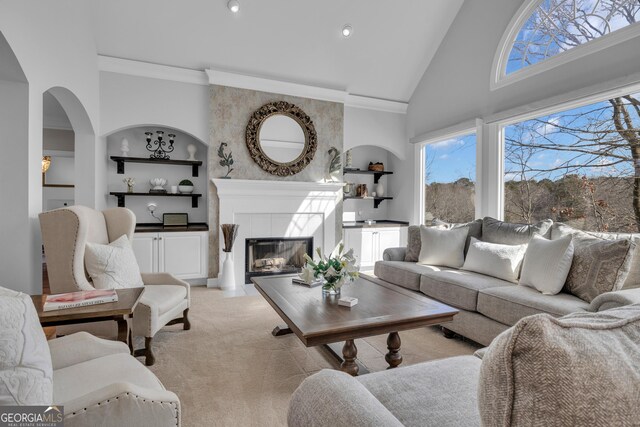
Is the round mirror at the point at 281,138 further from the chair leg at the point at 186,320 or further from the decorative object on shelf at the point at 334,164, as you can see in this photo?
the chair leg at the point at 186,320

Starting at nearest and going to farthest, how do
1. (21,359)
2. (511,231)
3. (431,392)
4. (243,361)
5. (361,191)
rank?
(21,359) → (431,392) → (243,361) → (511,231) → (361,191)

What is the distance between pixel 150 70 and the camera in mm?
4352

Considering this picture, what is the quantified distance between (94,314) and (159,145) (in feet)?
11.6

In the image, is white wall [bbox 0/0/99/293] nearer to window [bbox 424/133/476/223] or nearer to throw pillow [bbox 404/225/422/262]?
throw pillow [bbox 404/225/422/262]

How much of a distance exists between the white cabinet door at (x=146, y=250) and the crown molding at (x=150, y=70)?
6.73 ft

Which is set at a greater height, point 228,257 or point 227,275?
point 228,257

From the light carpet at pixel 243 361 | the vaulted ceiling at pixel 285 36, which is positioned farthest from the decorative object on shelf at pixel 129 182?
the light carpet at pixel 243 361

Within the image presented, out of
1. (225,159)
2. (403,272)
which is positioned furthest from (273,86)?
(403,272)

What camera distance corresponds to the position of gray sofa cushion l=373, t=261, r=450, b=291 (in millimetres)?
3400

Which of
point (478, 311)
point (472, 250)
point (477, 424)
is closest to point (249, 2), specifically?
point (472, 250)

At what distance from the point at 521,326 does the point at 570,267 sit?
2.57 metres

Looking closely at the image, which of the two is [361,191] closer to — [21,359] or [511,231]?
[511,231]

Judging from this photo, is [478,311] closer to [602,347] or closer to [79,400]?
[602,347]

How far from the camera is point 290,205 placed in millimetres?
4957
